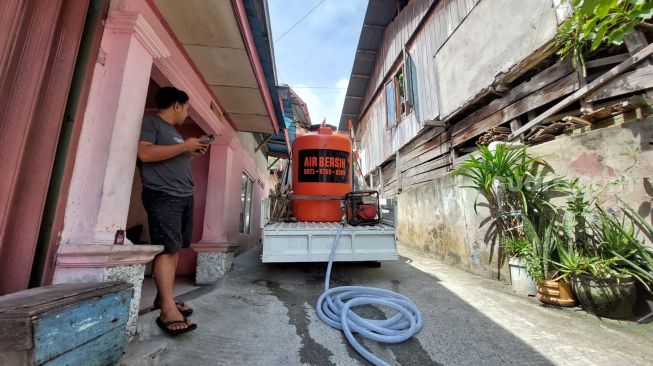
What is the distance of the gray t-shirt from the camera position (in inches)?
69.1

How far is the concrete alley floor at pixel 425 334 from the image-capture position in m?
1.55

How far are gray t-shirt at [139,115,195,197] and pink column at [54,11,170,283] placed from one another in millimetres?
85

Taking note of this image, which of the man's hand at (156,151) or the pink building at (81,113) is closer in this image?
the pink building at (81,113)

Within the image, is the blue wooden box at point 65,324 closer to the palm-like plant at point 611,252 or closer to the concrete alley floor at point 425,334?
the concrete alley floor at point 425,334

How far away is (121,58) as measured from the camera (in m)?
1.62

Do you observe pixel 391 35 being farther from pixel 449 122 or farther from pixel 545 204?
pixel 545 204

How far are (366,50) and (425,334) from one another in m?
9.81

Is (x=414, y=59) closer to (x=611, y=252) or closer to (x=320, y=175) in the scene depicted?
(x=320, y=175)

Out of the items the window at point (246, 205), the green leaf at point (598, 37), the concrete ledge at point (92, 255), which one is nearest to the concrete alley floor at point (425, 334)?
the concrete ledge at point (92, 255)

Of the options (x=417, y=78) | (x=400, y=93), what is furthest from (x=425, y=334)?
(x=400, y=93)

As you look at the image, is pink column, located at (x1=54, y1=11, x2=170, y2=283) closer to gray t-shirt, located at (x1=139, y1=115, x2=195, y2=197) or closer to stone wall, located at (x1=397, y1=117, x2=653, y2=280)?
gray t-shirt, located at (x1=139, y1=115, x2=195, y2=197)

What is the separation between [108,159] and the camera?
1.51 m

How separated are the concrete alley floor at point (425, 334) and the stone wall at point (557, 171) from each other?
84cm

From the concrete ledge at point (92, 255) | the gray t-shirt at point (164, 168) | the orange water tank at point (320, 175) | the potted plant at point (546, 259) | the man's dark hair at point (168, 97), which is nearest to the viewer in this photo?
the concrete ledge at point (92, 255)
